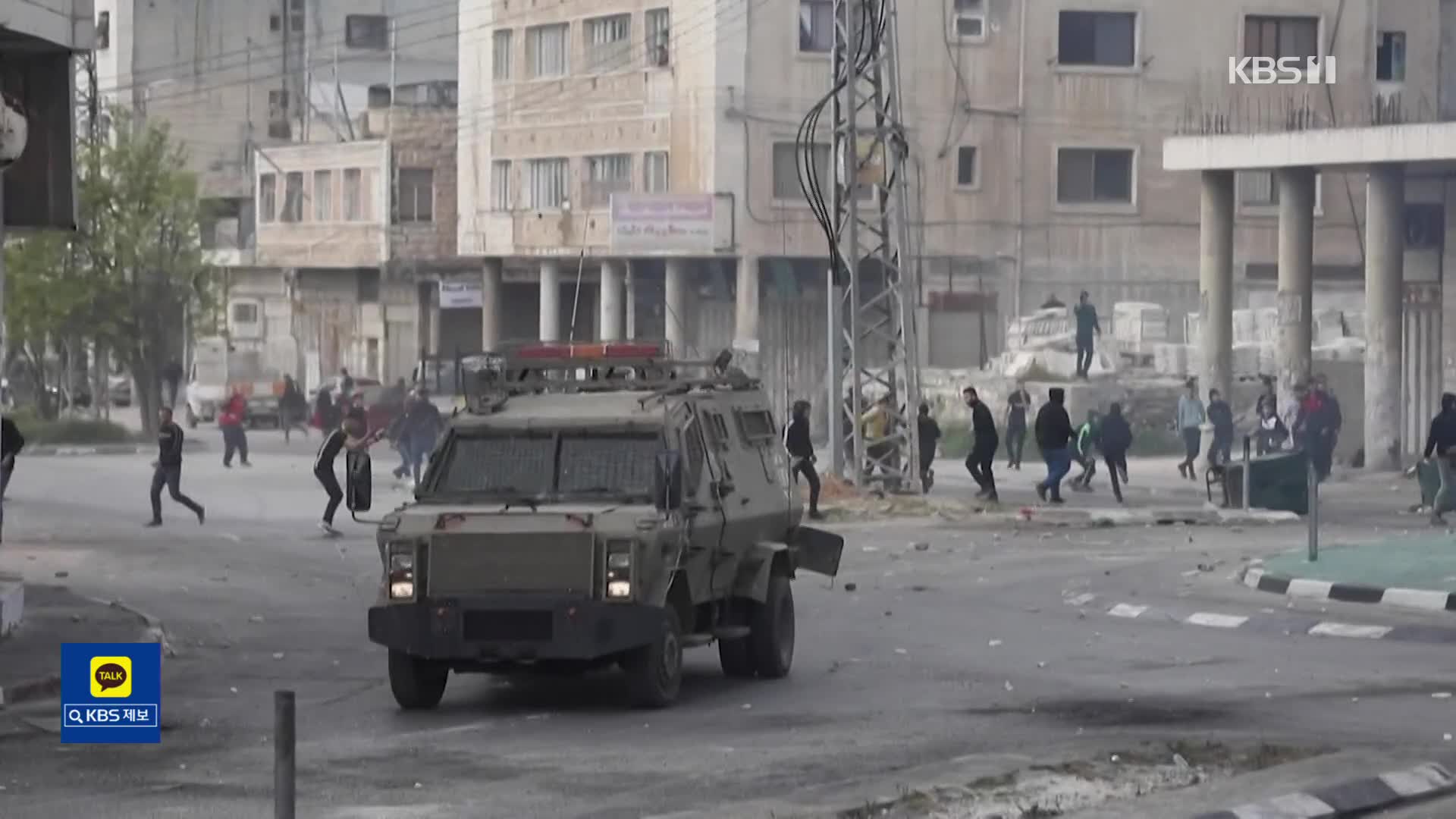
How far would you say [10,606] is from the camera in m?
19.1

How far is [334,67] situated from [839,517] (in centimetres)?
4674

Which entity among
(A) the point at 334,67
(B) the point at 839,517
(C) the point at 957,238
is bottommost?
(B) the point at 839,517

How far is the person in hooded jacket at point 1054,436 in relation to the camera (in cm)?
3672

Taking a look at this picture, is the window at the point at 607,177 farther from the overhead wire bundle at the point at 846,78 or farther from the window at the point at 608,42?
the overhead wire bundle at the point at 846,78

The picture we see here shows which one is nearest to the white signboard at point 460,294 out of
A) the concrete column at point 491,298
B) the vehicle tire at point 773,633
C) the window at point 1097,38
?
the concrete column at point 491,298

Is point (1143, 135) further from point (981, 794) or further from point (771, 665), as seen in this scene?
point (981, 794)

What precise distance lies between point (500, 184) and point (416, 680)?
47.5m

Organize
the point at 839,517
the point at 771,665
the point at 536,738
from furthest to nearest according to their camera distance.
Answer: the point at 839,517
the point at 771,665
the point at 536,738

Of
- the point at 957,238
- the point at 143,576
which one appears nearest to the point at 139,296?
the point at 957,238

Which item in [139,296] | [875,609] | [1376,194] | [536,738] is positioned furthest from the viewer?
[139,296]

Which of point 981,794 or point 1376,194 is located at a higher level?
point 1376,194

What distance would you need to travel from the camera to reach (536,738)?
13.9 m

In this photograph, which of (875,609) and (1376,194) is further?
(1376,194)

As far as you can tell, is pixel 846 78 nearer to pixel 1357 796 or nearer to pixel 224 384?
pixel 1357 796
